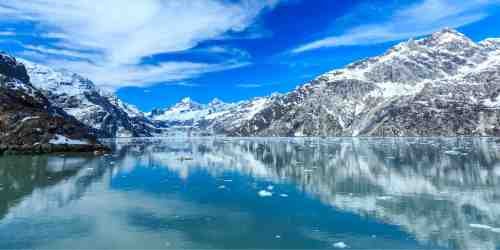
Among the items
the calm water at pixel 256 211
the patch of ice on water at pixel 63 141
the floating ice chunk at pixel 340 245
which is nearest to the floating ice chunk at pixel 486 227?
the calm water at pixel 256 211

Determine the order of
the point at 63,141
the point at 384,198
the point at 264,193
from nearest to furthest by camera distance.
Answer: the point at 384,198, the point at 264,193, the point at 63,141

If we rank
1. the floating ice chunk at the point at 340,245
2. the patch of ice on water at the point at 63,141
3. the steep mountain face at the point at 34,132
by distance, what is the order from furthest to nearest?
the patch of ice on water at the point at 63,141
the steep mountain face at the point at 34,132
the floating ice chunk at the point at 340,245

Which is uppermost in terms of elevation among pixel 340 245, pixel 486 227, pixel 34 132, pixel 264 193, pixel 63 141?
pixel 34 132

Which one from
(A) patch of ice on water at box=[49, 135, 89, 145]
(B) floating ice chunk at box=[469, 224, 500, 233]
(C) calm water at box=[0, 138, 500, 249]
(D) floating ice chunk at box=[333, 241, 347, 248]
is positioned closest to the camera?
(D) floating ice chunk at box=[333, 241, 347, 248]

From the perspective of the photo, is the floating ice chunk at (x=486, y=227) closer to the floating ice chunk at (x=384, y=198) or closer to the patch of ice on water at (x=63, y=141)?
the floating ice chunk at (x=384, y=198)

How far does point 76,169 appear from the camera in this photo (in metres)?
68.4

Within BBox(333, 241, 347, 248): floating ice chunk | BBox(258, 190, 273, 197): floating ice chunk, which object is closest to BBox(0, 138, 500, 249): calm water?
BBox(333, 241, 347, 248): floating ice chunk

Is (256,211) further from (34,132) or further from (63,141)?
(34,132)

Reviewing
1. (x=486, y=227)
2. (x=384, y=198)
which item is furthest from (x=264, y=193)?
(x=486, y=227)

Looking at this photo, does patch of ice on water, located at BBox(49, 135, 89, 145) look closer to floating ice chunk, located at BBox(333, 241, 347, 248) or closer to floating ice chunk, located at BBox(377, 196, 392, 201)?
floating ice chunk, located at BBox(377, 196, 392, 201)

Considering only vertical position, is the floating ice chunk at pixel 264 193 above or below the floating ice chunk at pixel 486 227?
above

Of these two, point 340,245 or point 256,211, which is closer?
point 340,245

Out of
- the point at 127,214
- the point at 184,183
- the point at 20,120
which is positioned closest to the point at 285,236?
the point at 127,214

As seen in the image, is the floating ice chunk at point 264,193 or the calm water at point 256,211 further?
the floating ice chunk at point 264,193
